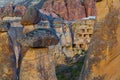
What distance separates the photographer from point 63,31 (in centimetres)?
2936

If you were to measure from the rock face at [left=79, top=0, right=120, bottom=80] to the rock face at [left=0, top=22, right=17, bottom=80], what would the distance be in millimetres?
1690

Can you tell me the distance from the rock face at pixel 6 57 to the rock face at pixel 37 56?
0.64 meters

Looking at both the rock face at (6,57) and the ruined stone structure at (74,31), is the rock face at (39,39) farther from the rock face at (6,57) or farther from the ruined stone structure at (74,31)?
the ruined stone structure at (74,31)

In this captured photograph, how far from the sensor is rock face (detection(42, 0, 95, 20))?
39.1m

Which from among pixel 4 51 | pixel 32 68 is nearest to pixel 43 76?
pixel 32 68

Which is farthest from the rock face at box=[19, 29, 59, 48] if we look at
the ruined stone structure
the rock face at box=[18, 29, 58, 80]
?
the ruined stone structure

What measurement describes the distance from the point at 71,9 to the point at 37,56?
114ft

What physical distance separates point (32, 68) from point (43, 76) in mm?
201

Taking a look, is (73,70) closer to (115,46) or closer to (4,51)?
(4,51)

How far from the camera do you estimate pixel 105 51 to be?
448cm

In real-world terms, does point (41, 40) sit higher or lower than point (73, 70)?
higher

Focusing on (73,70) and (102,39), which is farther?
(73,70)

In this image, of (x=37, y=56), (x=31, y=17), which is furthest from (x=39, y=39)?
(x=31, y=17)

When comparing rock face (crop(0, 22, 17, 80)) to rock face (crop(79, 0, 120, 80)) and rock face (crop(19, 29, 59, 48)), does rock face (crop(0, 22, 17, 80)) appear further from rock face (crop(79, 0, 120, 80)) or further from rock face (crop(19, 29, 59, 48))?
rock face (crop(79, 0, 120, 80))
